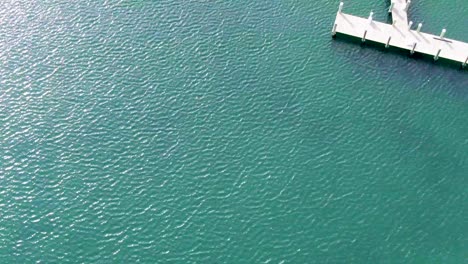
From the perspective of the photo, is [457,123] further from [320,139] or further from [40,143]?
[40,143]

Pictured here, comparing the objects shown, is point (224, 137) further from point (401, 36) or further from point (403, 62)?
point (401, 36)

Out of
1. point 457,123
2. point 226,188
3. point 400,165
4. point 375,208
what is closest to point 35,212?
point 226,188

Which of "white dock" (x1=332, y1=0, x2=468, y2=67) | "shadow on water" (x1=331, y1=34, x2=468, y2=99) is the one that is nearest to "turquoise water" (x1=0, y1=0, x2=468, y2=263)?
"shadow on water" (x1=331, y1=34, x2=468, y2=99)

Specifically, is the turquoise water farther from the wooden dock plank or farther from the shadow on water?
the wooden dock plank

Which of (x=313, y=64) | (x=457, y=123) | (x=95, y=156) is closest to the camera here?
(x=95, y=156)

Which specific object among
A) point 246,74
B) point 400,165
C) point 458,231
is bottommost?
point 458,231

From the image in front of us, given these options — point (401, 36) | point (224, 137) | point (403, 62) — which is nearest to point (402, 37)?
point (401, 36)
